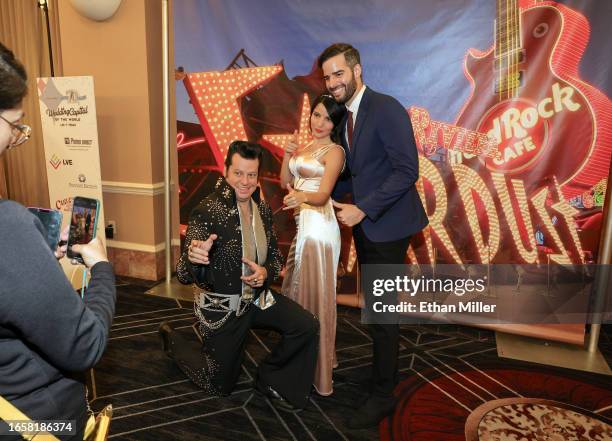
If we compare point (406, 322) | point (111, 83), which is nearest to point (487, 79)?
point (406, 322)

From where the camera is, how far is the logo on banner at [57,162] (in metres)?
3.92

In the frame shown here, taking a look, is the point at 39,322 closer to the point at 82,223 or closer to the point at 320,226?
the point at 82,223

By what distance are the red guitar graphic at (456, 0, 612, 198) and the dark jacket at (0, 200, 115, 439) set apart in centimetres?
288

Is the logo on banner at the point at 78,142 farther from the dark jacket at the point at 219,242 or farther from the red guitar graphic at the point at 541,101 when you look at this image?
the red guitar graphic at the point at 541,101

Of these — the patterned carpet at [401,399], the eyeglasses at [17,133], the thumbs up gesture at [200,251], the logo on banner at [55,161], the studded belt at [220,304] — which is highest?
the eyeglasses at [17,133]

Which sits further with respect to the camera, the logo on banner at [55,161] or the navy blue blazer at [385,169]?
the logo on banner at [55,161]

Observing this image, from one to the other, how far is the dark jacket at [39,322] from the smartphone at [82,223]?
0.25m

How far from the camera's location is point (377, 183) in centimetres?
224

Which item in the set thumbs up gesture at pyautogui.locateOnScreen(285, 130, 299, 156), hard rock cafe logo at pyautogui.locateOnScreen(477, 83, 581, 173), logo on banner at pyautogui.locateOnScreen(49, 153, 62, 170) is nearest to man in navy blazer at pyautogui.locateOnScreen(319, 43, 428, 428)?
thumbs up gesture at pyautogui.locateOnScreen(285, 130, 299, 156)

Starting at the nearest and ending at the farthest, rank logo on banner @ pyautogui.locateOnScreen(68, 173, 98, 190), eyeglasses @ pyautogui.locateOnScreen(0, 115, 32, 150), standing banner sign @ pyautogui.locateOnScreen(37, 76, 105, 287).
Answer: eyeglasses @ pyautogui.locateOnScreen(0, 115, 32, 150) < standing banner sign @ pyautogui.locateOnScreen(37, 76, 105, 287) < logo on banner @ pyautogui.locateOnScreen(68, 173, 98, 190)

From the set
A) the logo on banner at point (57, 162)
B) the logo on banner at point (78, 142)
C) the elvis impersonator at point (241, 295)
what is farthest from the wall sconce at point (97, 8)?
the elvis impersonator at point (241, 295)

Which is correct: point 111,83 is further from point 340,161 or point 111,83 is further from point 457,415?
point 457,415

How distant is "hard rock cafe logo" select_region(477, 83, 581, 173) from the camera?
9.74 ft

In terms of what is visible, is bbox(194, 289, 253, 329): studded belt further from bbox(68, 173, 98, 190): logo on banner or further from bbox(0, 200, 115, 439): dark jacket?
bbox(68, 173, 98, 190): logo on banner
